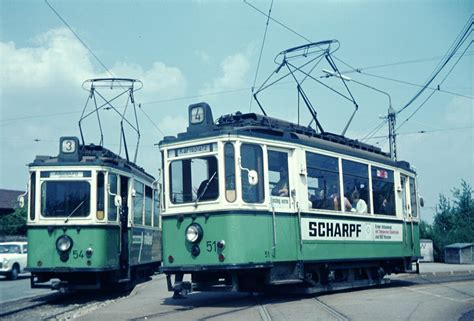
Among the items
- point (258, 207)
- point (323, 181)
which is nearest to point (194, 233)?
point (258, 207)

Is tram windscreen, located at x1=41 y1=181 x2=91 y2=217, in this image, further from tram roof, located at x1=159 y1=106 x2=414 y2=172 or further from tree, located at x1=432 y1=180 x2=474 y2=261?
tree, located at x1=432 y1=180 x2=474 y2=261

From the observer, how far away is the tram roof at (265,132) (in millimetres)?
11102

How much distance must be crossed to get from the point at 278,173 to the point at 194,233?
206 cm

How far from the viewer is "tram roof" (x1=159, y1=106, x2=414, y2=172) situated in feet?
36.4

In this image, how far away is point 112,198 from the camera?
14.0 metres

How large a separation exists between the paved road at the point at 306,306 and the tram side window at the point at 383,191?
1.99m

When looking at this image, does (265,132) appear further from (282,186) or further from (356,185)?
(356,185)

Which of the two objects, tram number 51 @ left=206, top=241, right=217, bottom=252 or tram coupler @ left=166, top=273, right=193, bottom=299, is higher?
tram number 51 @ left=206, top=241, right=217, bottom=252

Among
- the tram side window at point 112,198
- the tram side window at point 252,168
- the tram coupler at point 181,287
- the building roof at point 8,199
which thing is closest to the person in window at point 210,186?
the tram side window at point 252,168

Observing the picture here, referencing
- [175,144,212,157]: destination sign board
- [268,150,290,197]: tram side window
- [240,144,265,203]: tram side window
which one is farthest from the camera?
[268,150,290,197]: tram side window

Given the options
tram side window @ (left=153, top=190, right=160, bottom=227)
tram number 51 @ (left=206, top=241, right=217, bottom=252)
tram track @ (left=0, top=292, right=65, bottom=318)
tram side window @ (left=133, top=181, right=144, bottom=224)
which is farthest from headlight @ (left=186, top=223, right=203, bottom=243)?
tram side window @ (left=153, top=190, right=160, bottom=227)

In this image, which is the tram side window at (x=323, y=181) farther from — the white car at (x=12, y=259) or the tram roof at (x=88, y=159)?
the white car at (x=12, y=259)

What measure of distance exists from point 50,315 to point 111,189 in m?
3.78

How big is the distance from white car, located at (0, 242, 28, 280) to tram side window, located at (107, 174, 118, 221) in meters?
11.1
